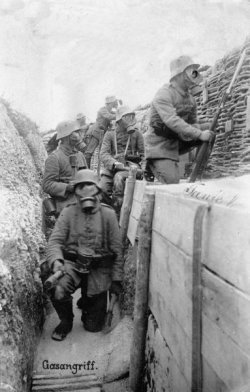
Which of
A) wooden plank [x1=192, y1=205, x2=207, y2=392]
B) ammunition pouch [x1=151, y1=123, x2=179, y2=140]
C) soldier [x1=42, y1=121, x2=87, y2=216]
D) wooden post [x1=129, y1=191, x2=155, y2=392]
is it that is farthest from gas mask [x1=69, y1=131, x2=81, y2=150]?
wooden plank [x1=192, y1=205, x2=207, y2=392]

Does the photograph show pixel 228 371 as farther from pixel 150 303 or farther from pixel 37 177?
pixel 37 177

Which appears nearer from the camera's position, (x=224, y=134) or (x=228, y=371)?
(x=228, y=371)

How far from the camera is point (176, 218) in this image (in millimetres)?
2117

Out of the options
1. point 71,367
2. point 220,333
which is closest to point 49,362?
point 71,367

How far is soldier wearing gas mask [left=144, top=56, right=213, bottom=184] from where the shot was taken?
4.22 metres

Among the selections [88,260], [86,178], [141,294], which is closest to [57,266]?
[88,260]

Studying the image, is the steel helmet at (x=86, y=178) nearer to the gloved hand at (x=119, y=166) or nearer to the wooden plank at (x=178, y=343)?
the gloved hand at (x=119, y=166)

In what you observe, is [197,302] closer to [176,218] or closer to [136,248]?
[176,218]

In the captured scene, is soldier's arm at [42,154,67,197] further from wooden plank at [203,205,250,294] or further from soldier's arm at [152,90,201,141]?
wooden plank at [203,205,250,294]

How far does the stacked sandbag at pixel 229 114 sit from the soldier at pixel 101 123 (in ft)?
7.04

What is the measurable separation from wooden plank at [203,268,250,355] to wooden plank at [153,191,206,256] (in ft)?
0.82

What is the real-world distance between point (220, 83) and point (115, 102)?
103 inches

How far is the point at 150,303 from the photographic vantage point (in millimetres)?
2951

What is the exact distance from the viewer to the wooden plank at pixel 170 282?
1854mm
